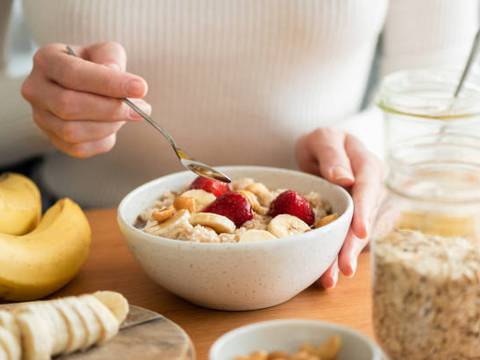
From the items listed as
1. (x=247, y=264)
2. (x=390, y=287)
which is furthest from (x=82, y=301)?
(x=390, y=287)

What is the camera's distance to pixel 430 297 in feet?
1.68

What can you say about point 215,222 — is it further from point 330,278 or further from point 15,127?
point 15,127

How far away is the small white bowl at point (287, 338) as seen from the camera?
1.66 ft

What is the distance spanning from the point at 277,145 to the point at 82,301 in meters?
0.60

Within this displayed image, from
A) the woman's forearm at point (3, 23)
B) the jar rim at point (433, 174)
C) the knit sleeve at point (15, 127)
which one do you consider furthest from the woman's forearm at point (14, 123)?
the jar rim at point (433, 174)

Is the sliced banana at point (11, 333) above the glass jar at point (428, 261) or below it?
below

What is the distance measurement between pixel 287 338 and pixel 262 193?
0.30 meters

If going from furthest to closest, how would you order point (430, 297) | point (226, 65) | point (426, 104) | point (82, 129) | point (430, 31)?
point (430, 31) → point (226, 65) → point (426, 104) → point (82, 129) → point (430, 297)

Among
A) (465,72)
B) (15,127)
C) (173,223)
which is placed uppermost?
(465,72)

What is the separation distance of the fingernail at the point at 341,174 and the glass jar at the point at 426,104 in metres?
0.06

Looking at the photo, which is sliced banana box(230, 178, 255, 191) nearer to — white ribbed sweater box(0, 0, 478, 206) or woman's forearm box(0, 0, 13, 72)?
white ribbed sweater box(0, 0, 478, 206)

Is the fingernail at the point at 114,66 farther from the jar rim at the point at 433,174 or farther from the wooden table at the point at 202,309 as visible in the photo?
the jar rim at the point at 433,174

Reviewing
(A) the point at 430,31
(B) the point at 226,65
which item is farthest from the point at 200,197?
(A) the point at 430,31

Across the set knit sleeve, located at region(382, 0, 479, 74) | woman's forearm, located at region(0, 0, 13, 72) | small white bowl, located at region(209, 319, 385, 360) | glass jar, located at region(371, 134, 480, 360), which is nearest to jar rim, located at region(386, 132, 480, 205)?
glass jar, located at region(371, 134, 480, 360)
